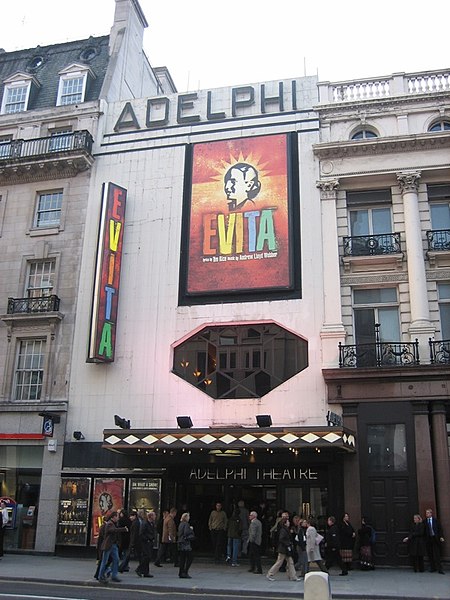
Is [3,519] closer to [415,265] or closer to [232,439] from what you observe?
[232,439]

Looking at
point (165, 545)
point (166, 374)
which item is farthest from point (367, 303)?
point (165, 545)

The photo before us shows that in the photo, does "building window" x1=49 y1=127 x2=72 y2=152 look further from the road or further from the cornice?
the road

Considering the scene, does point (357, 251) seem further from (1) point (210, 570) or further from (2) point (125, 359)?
(1) point (210, 570)

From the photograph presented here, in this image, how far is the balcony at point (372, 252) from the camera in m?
21.5

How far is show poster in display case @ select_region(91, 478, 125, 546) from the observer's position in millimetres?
21062

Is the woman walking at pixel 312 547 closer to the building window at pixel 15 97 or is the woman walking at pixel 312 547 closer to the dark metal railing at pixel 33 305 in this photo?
the dark metal railing at pixel 33 305

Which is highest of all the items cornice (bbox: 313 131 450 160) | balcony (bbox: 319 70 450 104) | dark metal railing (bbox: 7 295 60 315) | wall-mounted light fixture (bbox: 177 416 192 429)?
balcony (bbox: 319 70 450 104)

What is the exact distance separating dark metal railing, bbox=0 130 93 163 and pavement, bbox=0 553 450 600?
51.8 feet

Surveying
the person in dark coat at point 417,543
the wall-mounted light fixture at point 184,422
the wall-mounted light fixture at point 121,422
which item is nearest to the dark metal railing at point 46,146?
the wall-mounted light fixture at point 121,422

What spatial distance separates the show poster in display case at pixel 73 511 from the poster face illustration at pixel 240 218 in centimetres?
794

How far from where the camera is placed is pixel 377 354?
2047 cm

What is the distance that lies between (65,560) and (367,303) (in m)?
13.3

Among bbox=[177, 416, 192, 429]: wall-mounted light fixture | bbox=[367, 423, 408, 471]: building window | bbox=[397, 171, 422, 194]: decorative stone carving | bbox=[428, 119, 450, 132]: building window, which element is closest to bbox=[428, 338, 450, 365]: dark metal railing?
bbox=[367, 423, 408, 471]: building window

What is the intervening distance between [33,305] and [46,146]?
7070mm
